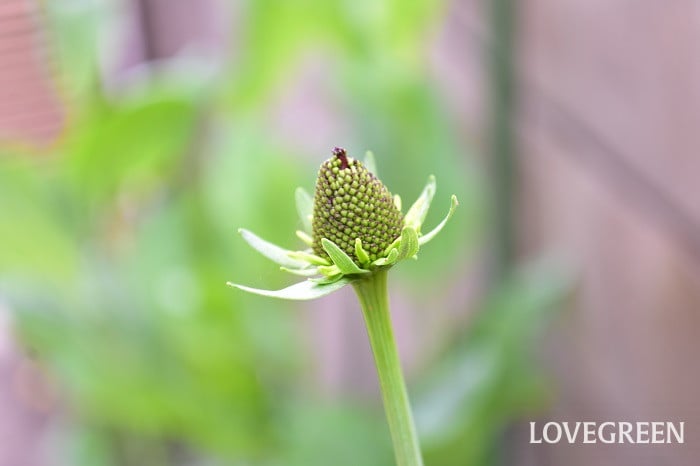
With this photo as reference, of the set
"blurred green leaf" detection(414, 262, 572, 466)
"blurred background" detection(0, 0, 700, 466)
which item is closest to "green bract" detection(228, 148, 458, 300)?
"blurred background" detection(0, 0, 700, 466)

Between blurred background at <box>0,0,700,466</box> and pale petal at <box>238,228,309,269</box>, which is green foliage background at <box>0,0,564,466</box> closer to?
blurred background at <box>0,0,700,466</box>

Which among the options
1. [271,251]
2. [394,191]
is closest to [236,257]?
[394,191]

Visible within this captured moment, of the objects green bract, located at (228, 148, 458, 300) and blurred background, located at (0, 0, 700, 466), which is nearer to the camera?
green bract, located at (228, 148, 458, 300)

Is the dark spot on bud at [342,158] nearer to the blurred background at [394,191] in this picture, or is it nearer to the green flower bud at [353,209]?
the green flower bud at [353,209]

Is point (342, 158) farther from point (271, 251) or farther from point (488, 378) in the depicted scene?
point (488, 378)

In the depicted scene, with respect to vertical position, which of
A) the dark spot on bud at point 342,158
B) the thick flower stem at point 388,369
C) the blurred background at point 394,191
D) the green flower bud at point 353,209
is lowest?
the thick flower stem at point 388,369

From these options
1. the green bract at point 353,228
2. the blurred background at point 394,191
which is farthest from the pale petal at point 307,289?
the blurred background at point 394,191

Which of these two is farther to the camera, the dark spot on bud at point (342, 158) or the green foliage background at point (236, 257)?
the green foliage background at point (236, 257)
